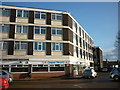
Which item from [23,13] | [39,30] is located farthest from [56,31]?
[23,13]

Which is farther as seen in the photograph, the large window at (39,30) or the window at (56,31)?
the window at (56,31)

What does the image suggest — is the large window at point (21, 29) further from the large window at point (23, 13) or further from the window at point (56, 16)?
the window at point (56, 16)

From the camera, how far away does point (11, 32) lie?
29734 mm

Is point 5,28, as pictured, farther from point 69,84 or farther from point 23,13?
point 69,84

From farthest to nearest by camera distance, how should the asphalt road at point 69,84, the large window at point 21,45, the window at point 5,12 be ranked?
the window at point 5,12, the large window at point 21,45, the asphalt road at point 69,84

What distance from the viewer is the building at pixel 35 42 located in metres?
29.2

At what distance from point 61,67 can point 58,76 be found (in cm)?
168

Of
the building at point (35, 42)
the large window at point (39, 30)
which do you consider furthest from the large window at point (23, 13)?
the large window at point (39, 30)

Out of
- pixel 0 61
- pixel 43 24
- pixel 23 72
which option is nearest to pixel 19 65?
pixel 23 72

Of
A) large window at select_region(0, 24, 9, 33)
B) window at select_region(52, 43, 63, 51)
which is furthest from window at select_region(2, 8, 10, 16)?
window at select_region(52, 43, 63, 51)

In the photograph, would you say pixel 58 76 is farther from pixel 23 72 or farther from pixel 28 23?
pixel 28 23

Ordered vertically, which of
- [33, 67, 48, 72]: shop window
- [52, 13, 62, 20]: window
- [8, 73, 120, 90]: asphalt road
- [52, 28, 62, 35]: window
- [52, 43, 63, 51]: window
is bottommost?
[8, 73, 120, 90]: asphalt road

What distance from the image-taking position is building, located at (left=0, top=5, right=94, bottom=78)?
2920 cm

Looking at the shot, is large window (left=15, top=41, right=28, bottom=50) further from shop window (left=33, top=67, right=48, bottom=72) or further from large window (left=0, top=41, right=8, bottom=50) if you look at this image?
shop window (left=33, top=67, right=48, bottom=72)
